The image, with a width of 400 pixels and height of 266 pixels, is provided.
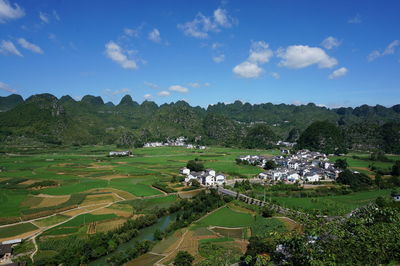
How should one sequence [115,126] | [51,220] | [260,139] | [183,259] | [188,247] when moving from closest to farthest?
[183,259] → [188,247] → [51,220] → [260,139] → [115,126]

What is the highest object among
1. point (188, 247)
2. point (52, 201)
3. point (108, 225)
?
point (52, 201)

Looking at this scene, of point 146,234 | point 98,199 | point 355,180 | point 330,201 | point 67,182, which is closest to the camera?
point 146,234

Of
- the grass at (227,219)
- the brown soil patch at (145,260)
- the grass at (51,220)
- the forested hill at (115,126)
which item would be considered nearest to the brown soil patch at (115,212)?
the grass at (51,220)

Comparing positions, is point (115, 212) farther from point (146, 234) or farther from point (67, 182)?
point (67, 182)

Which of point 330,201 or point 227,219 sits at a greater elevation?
point 330,201

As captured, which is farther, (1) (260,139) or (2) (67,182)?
(1) (260,139)

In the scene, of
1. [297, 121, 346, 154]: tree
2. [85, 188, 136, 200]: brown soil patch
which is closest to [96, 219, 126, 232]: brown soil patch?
[85, 188, 136, 200]: brown soil patch

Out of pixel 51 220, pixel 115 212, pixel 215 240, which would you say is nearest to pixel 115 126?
pixel 115 212
